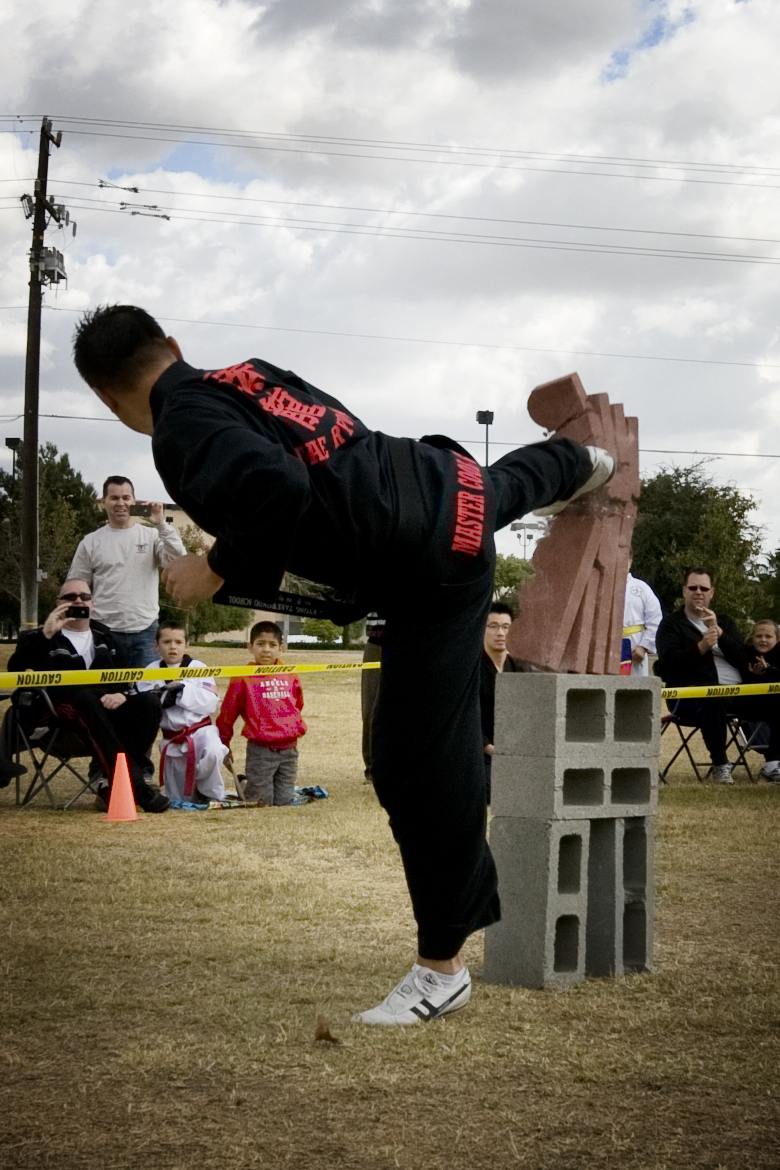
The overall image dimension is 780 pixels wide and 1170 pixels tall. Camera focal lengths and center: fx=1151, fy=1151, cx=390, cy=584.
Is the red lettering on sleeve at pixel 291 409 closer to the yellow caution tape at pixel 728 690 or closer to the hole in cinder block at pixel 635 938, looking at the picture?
the hole in cinder block at pixel 635 938

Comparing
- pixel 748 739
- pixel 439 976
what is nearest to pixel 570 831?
pixel 439 976

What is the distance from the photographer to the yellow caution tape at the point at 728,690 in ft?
30.5

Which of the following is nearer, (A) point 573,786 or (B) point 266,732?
(A) point 573,786

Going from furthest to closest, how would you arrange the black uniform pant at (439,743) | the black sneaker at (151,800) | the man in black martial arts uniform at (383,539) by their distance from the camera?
the black sneaker at (151,800)
the black uniform pant at (439,743)
the man in black martial arts uniform at (383,539)

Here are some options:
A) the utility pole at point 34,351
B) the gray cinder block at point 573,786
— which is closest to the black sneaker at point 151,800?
the gray cinder block at point 573,786

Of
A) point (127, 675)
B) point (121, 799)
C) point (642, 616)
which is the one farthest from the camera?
point (642, 616)

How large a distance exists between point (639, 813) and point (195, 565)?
1829 mm

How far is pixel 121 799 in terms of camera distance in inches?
288

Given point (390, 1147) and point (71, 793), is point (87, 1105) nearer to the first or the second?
point (390, 1147)

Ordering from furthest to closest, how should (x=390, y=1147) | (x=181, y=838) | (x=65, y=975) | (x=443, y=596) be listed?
(x=181, y=838)
(x=65, y=975)
(x=443, y=596)
(x=390, y=1147)

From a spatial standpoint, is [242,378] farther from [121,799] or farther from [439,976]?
[121,799]

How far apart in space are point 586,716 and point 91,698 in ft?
15.6

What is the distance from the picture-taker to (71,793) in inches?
343

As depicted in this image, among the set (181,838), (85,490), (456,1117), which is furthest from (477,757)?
(85,490)
